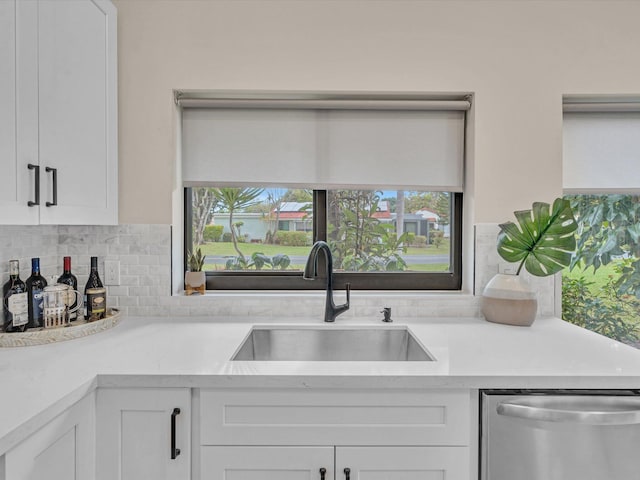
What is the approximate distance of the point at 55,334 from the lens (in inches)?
60.1

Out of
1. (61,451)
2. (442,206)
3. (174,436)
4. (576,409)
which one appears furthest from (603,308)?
(61,451)

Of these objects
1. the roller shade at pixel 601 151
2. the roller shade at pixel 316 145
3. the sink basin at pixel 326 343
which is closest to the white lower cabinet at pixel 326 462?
the sink basin at pixel 326 343

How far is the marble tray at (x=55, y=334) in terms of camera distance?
1.46 meters

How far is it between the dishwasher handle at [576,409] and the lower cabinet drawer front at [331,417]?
150 millimetres

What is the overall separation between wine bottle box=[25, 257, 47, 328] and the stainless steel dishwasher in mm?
1642

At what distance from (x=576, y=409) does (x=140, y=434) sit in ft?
4.28

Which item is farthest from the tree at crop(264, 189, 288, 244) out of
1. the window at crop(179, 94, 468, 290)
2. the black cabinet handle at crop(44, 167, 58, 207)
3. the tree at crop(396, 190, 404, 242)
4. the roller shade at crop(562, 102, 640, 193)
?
the roller shade at crop(562, 102, 640, 193)

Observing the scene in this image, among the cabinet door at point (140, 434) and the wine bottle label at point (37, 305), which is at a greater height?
the wine bottle label at point (37, 305)

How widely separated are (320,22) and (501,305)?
154 cm

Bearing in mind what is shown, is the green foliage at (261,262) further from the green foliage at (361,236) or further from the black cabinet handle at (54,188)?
Answer: the black cabinet handle at (54,188)

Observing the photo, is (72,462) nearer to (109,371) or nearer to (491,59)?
(109,371)

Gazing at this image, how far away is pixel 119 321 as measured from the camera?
1844 mm

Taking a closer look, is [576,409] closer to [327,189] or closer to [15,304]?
[327,189]

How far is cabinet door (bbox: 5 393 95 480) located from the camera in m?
0.94
